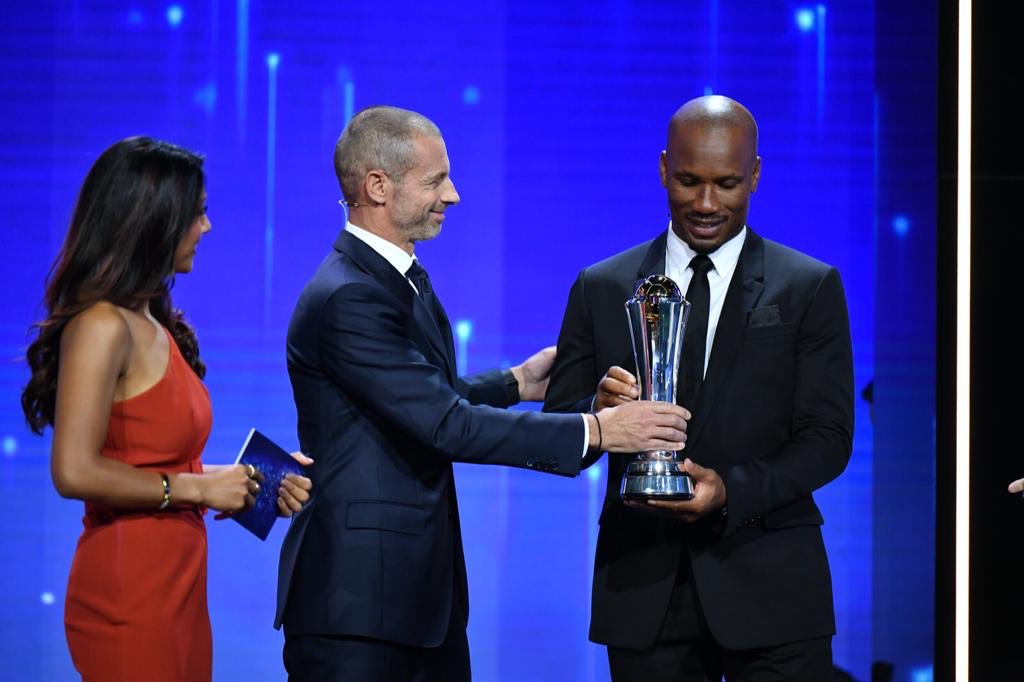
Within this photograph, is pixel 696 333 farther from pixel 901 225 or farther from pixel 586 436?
pixel 901 225

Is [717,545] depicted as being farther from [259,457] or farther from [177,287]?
[177,287]

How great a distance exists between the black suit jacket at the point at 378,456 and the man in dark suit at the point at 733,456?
8.8 inches

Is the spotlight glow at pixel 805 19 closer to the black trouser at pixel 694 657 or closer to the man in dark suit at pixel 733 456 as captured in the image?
the man in dark suit at pixel 733 456

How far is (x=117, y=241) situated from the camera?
216 cm

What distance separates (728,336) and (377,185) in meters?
0.81

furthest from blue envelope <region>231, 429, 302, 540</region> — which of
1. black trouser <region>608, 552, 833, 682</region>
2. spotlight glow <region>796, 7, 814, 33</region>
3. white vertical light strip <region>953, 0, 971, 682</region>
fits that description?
spotlight glow <region>796, 7, 814, 33</region>

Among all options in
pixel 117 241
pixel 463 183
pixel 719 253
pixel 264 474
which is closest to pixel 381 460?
pixel 264 474

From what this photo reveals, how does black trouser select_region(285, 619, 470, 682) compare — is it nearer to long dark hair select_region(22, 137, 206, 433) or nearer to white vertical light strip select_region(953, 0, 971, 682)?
long dark hair select_region(22, 137, 206, 433)

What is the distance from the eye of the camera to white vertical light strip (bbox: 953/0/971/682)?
374 cm

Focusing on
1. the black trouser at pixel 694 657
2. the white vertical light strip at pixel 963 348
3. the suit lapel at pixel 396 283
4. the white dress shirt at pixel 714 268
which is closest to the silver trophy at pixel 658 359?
the white dress shirt at pixel 714 268

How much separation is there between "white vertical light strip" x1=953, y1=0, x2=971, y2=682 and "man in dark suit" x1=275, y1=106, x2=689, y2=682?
1.77 m

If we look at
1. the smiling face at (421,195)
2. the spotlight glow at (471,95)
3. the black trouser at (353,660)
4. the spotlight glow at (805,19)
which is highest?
the spotlight glow at (805,19)

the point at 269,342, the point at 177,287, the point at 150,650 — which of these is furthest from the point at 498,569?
the point at 150,650

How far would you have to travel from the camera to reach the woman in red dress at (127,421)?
210cm
